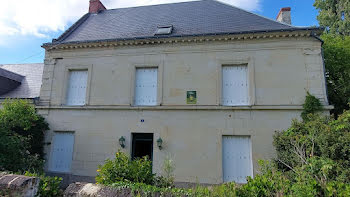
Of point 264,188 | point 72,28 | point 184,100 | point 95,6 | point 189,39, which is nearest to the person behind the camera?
→ point 264,188

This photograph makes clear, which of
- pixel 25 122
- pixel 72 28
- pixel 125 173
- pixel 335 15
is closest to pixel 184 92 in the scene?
pixel 125 173

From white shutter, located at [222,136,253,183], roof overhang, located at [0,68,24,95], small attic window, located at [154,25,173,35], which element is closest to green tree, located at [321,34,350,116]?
white shutter, located at [222,136,253,183]

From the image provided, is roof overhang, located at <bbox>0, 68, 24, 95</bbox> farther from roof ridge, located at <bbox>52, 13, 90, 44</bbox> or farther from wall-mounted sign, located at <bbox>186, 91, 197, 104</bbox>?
wall-mounted sign, located at <bbox>186, 91, 197, 104</bbox>

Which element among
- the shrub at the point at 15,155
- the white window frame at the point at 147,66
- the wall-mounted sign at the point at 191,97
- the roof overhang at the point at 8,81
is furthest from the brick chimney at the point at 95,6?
the wall-mounted sign at the point at 191,97

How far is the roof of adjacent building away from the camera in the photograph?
11242 mm

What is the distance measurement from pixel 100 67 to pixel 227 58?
215 inches

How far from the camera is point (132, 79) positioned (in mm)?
9188

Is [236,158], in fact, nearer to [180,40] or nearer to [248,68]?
[248,68]

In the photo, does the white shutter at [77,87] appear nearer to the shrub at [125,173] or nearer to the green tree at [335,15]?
the shrub at [125,173]

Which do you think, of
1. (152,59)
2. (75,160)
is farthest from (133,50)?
(75,160)

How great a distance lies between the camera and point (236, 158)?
25.9ft

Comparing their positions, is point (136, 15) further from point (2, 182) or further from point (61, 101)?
point (2, 182)

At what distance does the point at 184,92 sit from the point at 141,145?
9.08ft

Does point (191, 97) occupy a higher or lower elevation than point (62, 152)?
higher
